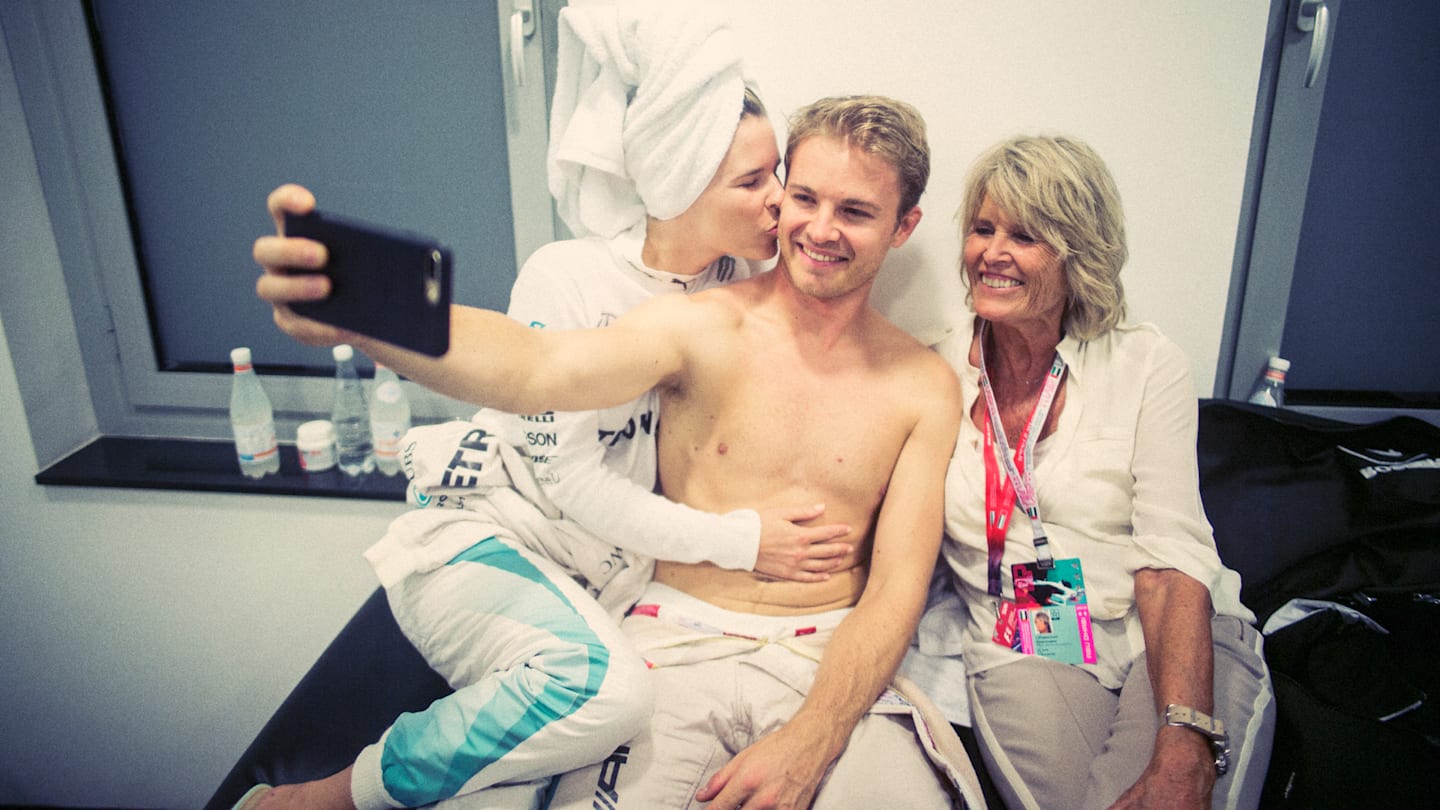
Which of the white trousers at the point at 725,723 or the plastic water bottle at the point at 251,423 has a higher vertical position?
the plastic water bottle at the point at 251,423

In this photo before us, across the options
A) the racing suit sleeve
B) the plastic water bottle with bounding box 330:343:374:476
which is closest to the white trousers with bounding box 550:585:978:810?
the racing suit sleeve

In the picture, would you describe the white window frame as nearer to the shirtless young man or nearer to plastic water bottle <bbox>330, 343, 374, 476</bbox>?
plastic water bottle <bbox>330, 343, 374, 476</bbox>

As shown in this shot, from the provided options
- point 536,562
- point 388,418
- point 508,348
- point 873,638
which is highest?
point 508,348

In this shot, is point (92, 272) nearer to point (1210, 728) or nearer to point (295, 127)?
point (295, 127)

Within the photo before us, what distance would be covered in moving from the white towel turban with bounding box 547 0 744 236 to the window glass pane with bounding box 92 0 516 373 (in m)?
0.42

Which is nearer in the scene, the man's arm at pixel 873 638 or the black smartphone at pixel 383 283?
the black smartphone at pixel 383 283

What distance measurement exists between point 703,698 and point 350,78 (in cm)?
162

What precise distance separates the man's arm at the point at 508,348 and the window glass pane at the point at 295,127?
0.75 m

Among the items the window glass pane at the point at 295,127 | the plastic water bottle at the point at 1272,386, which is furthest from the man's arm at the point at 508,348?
the plastic water bottle at the point at 1272,386

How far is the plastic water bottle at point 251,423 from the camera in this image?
1791mm

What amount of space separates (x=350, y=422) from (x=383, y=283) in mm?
1305

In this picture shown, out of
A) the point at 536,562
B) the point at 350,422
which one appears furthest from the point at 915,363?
the point at 350,422

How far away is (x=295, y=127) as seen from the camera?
1.85 meters

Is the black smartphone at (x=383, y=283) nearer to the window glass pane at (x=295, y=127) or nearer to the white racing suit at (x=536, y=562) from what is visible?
the white racing suit at (x=536, y=562)
